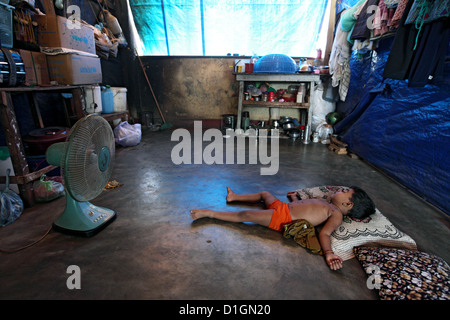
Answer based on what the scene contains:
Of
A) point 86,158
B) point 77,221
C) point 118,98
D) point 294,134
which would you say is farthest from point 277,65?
point 77,221

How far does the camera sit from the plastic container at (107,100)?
15.2 feet

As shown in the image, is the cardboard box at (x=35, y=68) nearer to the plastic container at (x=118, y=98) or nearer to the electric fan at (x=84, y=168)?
the electric fan at (x=84, y=168)

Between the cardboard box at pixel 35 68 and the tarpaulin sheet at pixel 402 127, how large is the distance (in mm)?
4689

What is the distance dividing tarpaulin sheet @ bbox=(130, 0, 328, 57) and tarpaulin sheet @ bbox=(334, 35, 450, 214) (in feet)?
6.15

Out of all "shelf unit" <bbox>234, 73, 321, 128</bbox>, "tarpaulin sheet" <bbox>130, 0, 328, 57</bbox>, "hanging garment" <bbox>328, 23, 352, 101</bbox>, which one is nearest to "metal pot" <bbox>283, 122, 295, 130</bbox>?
"shelf unit" <bbox>234, 73, 321, 128</bbox>

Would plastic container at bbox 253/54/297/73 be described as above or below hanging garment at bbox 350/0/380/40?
below

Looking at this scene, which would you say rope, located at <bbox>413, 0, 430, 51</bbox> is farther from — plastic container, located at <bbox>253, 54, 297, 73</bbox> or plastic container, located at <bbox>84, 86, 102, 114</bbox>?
plastic container, located at <bbox>84, 86, 102, 114</bbox>

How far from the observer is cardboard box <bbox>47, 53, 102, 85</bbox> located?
3146 mm

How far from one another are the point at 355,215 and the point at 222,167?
77.8 inches

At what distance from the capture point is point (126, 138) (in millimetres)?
4602

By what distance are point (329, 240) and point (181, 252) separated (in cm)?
117

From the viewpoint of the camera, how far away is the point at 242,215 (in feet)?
7.11

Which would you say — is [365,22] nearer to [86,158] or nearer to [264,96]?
[264,96]

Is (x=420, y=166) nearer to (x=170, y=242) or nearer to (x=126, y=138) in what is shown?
(x=170, y=242)
